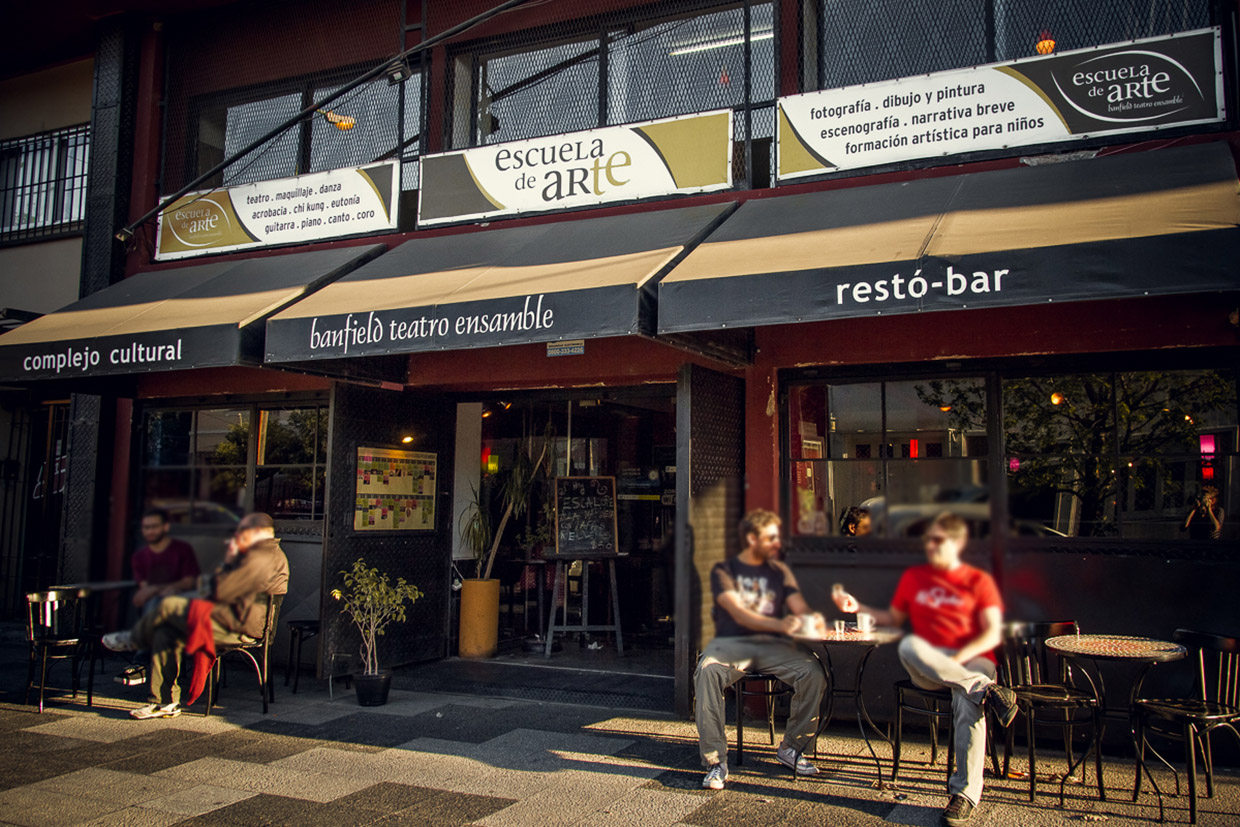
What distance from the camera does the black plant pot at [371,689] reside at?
6648 mm

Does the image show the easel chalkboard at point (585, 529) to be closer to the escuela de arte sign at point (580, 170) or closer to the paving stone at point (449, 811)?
the escuela de arte sign at point (580, 170)

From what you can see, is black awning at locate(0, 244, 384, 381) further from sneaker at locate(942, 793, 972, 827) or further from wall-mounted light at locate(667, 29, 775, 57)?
sneaker at locate(942, 793, 972, 827)

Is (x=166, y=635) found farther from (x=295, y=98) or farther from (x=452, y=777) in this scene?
(x=295, y=98)

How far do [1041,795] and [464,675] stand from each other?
4701 millimetres

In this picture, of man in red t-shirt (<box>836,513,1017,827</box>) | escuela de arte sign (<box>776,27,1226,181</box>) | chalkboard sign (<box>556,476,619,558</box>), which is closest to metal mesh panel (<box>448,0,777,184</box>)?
escuela de arte sign (<box>776,27,1226,181</box>)

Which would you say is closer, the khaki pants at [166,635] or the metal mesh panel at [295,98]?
the khaki pants at [166,635]

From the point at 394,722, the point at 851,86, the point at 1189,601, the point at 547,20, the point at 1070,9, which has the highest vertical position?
the point at 547,20

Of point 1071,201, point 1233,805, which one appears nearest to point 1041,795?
point 1233,805

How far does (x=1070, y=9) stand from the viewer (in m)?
6.04

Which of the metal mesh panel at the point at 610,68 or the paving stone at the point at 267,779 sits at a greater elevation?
the metal mesh panel at the point at 610,68

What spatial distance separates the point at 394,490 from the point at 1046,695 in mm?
5490

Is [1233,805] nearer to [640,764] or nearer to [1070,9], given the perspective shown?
[640,764]

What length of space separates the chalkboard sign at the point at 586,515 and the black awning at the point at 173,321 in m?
3.06

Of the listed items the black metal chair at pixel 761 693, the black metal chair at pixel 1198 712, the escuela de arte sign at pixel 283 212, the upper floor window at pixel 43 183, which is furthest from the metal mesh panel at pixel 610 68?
the upper floor window at pixel 43 183
